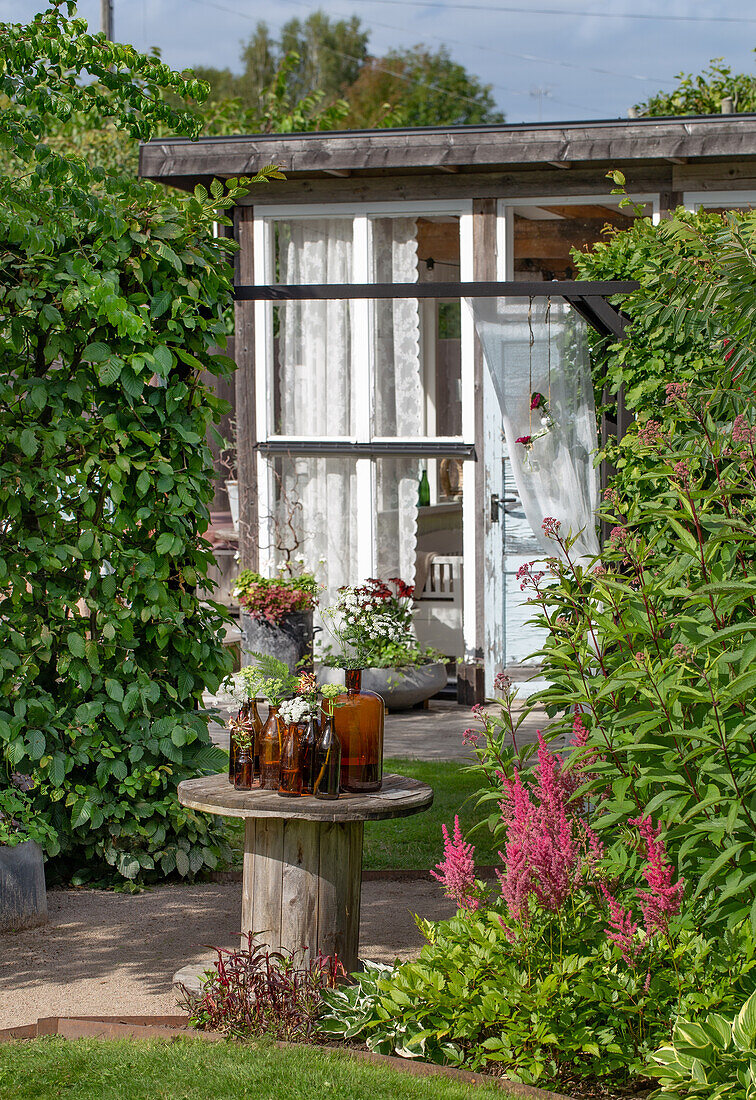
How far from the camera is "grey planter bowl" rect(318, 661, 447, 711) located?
796cm

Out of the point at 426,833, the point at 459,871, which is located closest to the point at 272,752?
the point at 459,871

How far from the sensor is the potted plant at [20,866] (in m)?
4.16

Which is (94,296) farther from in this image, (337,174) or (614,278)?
(337,174)

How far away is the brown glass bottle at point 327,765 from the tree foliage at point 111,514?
133cm

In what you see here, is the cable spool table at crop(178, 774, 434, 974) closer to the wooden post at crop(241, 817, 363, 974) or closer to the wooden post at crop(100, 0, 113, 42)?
the wooden post at crop(241, 817, 363, 974)

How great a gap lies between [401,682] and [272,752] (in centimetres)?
463

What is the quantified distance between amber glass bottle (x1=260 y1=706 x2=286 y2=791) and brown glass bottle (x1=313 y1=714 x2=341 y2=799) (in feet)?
0.41

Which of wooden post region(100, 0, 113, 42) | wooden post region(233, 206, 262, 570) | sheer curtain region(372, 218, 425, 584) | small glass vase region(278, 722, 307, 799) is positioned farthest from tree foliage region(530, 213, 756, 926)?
wooden post region(100, 0, 113, 42)

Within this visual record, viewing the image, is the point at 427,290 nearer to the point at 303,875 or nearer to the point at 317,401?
the point at 303,875

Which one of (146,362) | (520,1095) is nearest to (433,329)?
(146,362)

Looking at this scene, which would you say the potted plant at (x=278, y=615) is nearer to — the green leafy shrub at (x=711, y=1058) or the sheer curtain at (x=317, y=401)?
the sheer curtain at (x=317, y=401)

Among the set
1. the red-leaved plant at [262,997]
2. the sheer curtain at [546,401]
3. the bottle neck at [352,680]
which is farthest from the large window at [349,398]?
the red-leaved plant at [262,997]

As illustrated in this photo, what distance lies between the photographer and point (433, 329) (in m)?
8.98

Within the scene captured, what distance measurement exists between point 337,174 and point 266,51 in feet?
113
